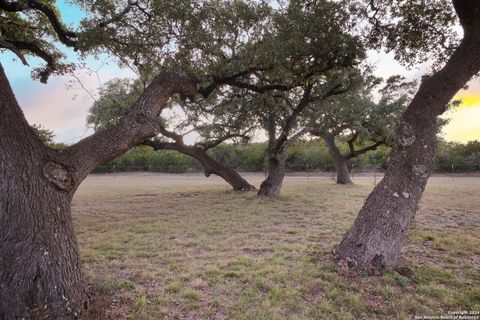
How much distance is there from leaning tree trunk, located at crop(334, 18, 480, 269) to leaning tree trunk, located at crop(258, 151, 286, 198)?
836cm

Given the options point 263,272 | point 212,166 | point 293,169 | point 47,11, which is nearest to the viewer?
point 263,272

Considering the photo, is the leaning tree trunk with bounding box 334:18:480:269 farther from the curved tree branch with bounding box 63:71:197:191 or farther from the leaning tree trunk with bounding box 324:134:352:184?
the leaning tree trunk with bounding box 324:134:352:184

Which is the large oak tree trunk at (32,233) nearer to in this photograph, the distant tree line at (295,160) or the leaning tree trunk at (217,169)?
the leaning tree trunk at (217,169)

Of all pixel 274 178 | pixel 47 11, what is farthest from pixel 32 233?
pixel 274 178

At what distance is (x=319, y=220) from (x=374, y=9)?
4820mm

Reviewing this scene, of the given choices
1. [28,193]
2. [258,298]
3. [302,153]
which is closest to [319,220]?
[258,298]

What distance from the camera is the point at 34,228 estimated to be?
2814mm

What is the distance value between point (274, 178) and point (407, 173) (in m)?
8.69

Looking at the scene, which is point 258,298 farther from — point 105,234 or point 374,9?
point 374,9

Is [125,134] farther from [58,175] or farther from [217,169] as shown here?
[217,169]

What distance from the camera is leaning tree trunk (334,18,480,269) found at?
13.4ft

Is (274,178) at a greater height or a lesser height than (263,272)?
greater

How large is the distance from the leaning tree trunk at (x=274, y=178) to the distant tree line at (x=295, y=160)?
18445 millimetres

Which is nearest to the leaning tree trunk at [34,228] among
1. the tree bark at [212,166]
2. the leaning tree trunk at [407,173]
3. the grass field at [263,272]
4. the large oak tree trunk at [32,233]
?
the large oak tree trunk at [32,233]
